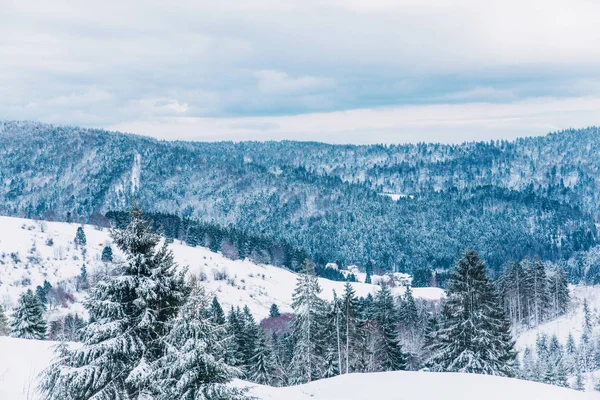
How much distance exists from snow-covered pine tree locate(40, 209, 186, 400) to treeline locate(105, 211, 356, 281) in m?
145

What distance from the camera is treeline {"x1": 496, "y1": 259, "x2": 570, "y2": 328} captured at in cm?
8500

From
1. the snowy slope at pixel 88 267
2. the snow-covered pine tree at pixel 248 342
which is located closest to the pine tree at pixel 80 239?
the snowy slope at pixel 88 267

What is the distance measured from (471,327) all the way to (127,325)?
24413 millimetres

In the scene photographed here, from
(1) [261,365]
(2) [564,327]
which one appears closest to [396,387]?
(1) [261,365]

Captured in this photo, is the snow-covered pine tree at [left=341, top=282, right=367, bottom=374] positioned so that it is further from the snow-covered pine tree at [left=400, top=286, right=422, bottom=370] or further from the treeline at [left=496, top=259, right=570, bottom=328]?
the treeline at [left=496, top=259, right=570, bottom=328]

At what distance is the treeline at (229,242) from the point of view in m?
164

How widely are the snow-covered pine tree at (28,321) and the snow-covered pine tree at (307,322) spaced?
70.8 ft

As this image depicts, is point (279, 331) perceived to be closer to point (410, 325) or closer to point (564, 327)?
point (410, 325)

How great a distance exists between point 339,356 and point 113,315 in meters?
28.2

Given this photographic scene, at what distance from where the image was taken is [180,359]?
12266 mm

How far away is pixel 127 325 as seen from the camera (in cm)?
1328

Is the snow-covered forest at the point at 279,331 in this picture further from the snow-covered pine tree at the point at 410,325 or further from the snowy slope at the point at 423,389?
the snowy slope at the point at 423,389

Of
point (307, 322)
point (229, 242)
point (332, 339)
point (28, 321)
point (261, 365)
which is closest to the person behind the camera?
point (307, 322)

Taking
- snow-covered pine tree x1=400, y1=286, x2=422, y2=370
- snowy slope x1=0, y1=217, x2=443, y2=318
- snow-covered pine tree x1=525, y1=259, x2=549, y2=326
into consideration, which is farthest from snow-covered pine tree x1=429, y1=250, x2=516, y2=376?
snowy slope x1=0, y1=217, x2=443, y2=318
